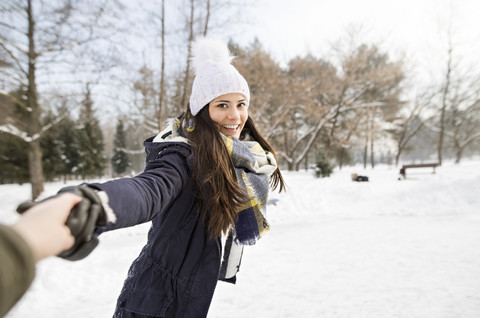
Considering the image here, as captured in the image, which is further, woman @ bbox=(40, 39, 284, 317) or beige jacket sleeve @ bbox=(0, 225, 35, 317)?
woman @ bbox=(40, 39, 284, 317)

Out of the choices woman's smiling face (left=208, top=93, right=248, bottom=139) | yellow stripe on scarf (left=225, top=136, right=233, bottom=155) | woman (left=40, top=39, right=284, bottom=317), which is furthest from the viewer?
woman's smiling face (left=208, top=93, right=248, bottom=139)

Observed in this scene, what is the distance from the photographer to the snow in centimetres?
292

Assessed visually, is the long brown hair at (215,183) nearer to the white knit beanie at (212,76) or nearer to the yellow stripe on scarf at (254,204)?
the yellow stripe on scarf at (254,204)

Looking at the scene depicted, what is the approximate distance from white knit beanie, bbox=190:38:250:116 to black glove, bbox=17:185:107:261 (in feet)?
3.55

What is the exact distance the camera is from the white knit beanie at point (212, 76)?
1680mm

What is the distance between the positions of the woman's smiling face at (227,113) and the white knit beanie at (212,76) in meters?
0.04

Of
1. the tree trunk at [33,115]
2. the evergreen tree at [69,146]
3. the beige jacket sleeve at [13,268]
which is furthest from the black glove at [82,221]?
the evergreen tree at [69,146]

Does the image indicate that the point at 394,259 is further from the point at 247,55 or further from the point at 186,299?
the point at 247,55

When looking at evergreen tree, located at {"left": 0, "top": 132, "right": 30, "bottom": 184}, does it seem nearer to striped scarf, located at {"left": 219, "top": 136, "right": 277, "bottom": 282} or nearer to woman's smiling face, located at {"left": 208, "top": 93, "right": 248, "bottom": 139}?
woman's smiling face, located at {"left": 208, "top": 93, "right": 248, "bottom": 139}

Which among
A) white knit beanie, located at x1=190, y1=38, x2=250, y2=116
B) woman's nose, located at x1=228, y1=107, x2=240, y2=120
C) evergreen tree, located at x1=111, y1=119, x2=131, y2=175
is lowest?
evergreen tree, located at x1=111, y1=119, x2=131, y2=175

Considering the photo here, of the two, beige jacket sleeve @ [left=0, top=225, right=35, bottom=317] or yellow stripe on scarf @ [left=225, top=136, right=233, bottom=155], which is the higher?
yellow stripe on scarf @ [left=225, top=136, right=233, bottom=155]

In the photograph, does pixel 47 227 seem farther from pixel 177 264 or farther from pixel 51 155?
pixel 51 155

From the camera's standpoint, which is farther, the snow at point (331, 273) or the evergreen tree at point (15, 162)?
the evergreen tree at point (15, 162)

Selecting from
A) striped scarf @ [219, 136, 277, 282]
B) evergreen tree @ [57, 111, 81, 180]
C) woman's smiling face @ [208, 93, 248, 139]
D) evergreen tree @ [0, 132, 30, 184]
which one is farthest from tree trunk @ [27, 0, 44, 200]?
evergreen tree @ [57, 111, 81, 180]
